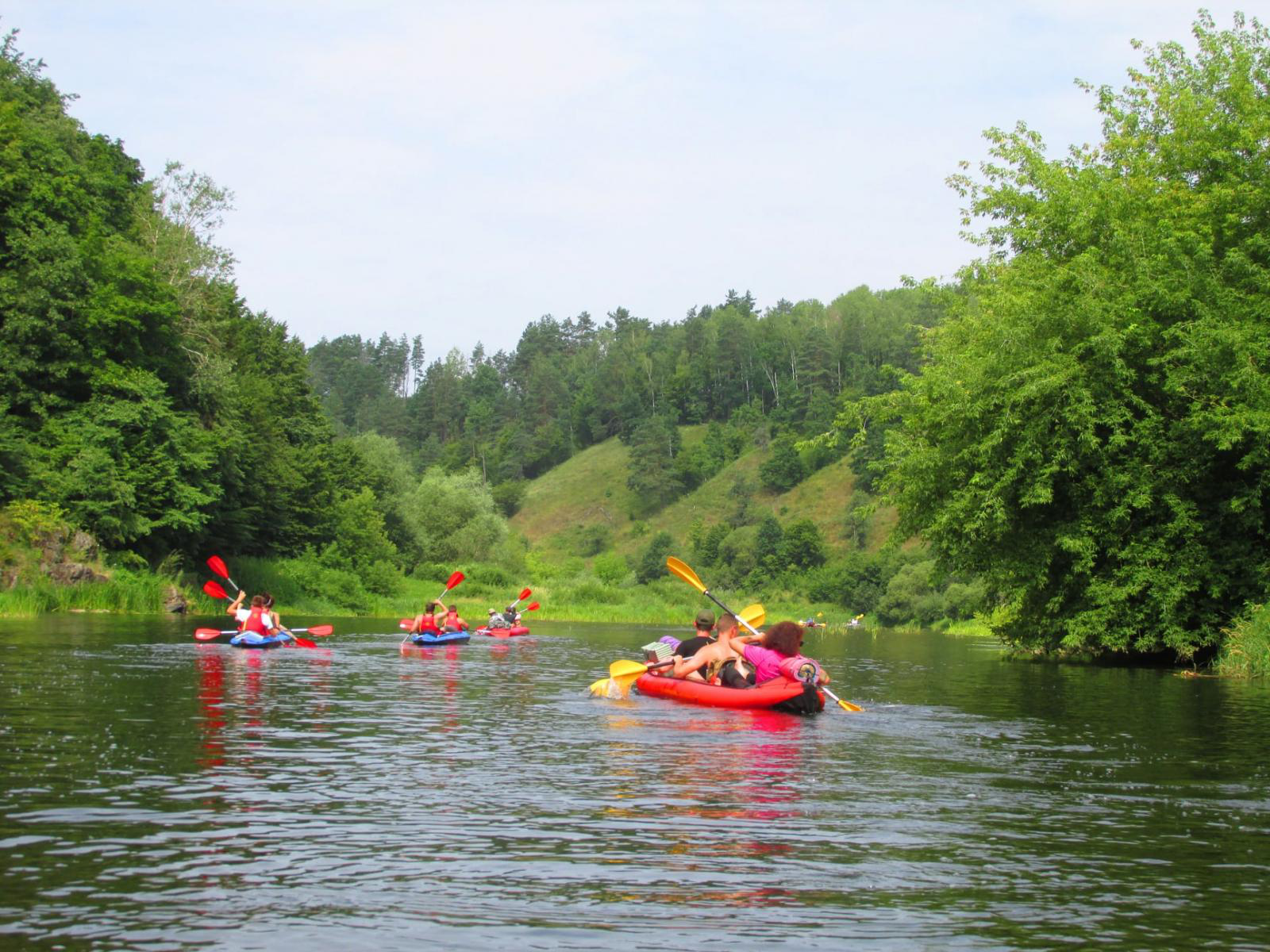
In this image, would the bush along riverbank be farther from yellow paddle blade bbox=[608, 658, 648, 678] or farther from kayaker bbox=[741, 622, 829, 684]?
kayaker bbox=[741, 622, 829, 684]

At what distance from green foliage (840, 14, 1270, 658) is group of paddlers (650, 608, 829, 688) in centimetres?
972

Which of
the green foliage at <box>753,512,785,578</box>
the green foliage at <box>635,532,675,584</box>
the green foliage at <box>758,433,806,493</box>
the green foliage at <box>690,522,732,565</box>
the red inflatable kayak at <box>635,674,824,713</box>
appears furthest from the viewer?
the green foliage at <box>758,433,806,493</box>

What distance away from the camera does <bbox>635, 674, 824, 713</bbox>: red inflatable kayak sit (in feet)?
50.2

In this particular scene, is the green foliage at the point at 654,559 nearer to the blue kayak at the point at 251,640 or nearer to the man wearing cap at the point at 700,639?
the blue kayak at the point at 251,640

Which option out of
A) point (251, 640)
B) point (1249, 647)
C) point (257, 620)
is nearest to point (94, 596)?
point (257, 620)

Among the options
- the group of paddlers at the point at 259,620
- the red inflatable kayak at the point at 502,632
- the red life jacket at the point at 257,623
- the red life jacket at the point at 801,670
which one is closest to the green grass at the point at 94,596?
the group of paddlers at the point at 259,620

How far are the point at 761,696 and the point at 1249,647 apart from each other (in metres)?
13.4

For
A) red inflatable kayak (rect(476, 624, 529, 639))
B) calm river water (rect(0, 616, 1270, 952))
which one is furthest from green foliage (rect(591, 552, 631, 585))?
calm river water (rect(0, 616, 1270, 952))

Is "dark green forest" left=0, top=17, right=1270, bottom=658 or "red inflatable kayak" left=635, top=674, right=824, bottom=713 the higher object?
"dark green forest" left=0, top=17, right=1270, bottom=658

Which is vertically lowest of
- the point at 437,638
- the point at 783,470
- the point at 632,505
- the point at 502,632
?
the point at 502,632

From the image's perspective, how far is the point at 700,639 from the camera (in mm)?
18641

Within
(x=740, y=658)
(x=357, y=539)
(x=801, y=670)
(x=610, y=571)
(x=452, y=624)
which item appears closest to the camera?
(x=801, y=670)

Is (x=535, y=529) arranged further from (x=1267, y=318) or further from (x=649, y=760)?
(x=649, y=760)

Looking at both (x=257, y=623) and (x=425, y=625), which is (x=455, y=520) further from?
(x=257, y=623)
